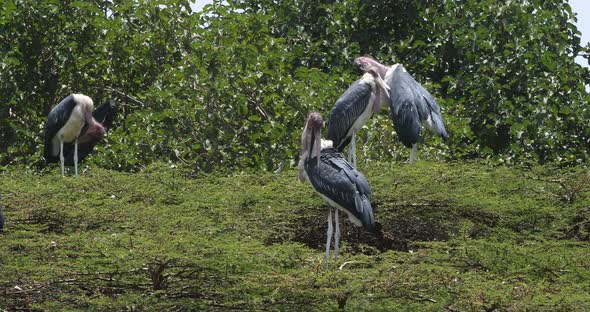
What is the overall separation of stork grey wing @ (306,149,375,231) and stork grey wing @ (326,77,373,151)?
1.77 metres

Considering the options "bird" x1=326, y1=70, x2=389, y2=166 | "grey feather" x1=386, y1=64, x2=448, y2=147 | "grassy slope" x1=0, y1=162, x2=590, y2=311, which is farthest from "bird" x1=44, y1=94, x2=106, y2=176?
"grey feather" x1=386, y1=64, x2=448, y2=147

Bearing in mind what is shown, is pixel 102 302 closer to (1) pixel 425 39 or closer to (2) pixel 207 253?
(2) pixel 207 253

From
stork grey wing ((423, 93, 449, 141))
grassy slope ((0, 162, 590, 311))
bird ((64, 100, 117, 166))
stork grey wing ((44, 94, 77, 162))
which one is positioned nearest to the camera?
grassy slope ((0, 162, 590, 311))

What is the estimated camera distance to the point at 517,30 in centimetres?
1361

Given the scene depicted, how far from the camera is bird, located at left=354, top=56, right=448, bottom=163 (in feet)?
29.9

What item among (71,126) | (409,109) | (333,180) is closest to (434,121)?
(409,109)

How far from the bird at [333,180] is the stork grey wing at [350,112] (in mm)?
1662

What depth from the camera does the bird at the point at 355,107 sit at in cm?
917

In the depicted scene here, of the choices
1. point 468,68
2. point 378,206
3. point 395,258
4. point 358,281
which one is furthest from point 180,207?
point 468,68

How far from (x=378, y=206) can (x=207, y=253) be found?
7.57ft

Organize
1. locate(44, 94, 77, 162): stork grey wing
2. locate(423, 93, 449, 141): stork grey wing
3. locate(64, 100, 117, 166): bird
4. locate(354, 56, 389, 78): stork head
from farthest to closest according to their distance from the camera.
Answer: locate(64, 100, 117, 166): bird < locate(44, 94, 77, 162): stork grey wing < locate(354, 56, 389, 78): stork head < locate(423, 93, 449, 141): stork grey wing

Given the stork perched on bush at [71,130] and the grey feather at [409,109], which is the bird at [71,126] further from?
the grey feather at [409,109]

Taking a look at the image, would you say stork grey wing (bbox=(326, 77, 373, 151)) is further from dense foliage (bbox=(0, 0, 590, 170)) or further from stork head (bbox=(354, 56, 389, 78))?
dense foliage (bbox=(0, 0, 590, 170))

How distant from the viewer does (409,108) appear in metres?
9.12
